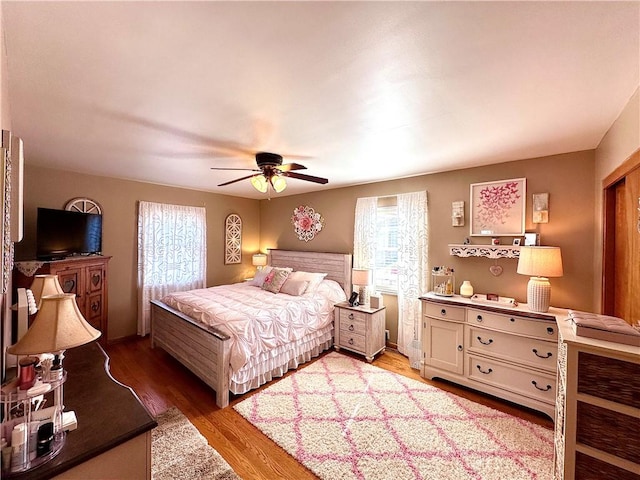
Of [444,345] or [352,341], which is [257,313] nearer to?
[352,341]

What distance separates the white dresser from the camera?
7.86ft

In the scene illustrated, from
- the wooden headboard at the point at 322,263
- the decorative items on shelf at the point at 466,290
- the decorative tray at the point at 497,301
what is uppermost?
the wooden headboard at the point at 322,263

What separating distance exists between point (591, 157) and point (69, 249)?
19.6 ft

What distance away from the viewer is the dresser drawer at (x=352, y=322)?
3571mm

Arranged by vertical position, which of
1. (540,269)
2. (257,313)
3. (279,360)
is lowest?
(279,360)

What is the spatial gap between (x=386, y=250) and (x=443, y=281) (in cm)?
92

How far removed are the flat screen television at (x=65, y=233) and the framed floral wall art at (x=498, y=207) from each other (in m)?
5.02

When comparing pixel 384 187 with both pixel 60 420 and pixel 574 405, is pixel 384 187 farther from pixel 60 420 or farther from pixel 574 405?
pixel 60 420

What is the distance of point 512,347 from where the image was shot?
101 inches

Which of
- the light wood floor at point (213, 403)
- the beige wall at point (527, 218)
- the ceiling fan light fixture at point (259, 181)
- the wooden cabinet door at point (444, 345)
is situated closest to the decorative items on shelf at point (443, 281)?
the beige wall at point (527, 218)

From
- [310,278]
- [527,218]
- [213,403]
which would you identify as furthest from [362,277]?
[213,403]

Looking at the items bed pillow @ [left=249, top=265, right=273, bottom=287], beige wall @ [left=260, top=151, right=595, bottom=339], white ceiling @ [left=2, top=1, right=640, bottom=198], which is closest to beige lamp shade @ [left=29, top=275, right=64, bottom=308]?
white ceiling @ [left=2, top=1, right=640, bottom=198]

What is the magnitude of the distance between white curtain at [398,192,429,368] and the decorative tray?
2.12 feet

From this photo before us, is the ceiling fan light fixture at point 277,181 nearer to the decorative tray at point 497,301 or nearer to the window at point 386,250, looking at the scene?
the window at point 386,250
